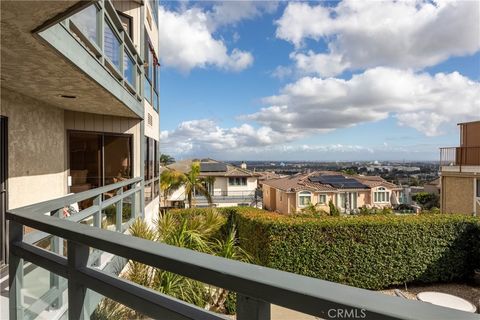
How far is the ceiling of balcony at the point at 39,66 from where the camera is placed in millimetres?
2662

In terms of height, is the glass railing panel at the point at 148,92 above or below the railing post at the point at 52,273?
above

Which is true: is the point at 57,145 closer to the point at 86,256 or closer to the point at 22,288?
the point at 22,288

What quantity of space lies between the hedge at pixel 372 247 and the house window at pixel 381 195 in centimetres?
2293

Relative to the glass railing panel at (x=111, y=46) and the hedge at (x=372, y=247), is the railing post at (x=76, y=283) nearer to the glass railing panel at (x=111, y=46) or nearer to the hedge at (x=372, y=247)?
the glass railing panel at (x=111, y=46)

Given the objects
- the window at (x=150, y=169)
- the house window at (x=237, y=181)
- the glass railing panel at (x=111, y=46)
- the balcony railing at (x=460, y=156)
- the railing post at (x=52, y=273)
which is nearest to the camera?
the railing post at (x=52, y=273)

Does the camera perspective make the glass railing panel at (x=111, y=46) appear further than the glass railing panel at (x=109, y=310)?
Yes

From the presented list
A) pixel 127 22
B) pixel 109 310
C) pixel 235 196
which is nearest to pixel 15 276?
pixel 109 310

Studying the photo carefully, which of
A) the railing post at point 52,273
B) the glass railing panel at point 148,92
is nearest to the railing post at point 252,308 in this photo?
the railing post at point 52,273

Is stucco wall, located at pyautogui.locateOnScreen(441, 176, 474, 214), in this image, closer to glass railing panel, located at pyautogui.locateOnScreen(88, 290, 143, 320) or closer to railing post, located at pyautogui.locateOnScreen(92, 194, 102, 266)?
railing post, located at pyautogui.locateOnScreen(92, 194, 102, 266)

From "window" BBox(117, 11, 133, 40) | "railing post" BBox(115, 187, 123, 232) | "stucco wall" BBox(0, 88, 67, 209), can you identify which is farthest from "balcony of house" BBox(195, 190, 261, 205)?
"railing post" BBox(115, 187, 123, 232)

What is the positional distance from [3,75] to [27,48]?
144 cm

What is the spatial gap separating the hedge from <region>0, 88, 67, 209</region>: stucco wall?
6.60 meters

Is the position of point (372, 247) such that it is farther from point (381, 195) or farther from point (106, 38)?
point (381, 195)

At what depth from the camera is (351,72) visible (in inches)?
1355
